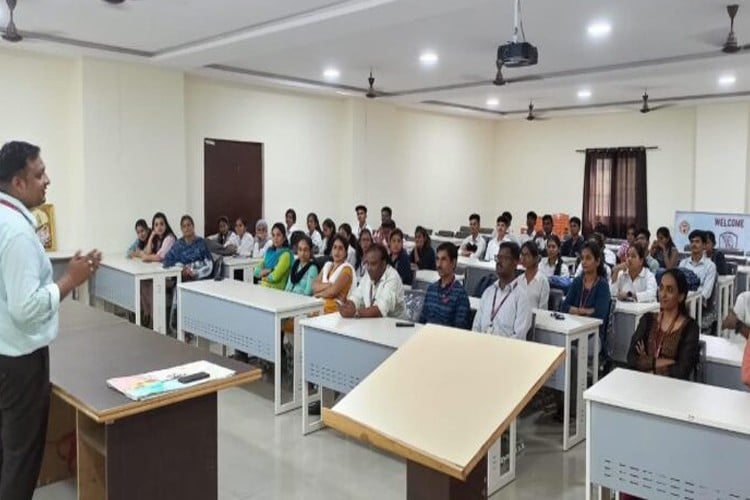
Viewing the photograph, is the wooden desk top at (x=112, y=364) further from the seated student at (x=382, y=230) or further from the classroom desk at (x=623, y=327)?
the seated student at (x=382, y=230)

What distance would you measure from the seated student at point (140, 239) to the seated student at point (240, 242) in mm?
1011

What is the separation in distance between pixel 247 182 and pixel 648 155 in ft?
23.1

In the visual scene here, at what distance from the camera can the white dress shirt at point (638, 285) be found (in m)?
5.29

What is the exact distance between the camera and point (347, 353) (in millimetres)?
3789

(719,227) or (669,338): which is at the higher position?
(719,227)

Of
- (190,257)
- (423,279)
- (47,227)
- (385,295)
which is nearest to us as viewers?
(385,295)

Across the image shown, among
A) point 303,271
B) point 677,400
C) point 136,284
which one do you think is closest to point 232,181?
point 136,284

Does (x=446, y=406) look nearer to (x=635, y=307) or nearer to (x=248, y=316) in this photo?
(x=248, y=316)

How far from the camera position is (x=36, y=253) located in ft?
7.27

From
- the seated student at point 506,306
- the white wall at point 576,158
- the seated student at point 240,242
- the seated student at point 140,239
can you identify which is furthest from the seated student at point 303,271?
the white wall at point 576,158

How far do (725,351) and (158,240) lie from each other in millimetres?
5688

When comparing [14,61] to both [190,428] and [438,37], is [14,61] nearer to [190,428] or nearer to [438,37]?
[438,37]

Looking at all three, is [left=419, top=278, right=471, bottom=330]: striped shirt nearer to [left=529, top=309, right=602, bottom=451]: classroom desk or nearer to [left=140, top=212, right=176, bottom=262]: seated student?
[left=529, top=309, right=602, bottom=451]: classroom desk

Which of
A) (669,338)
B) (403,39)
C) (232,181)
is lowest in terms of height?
(669,338)
